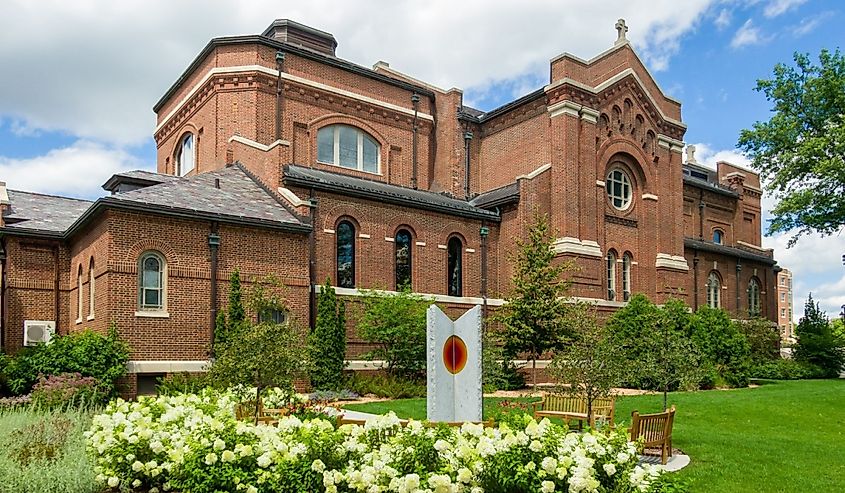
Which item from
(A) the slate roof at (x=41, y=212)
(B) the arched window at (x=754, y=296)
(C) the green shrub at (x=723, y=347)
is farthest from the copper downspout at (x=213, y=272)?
(B) the arched window at (x=754, y=296)

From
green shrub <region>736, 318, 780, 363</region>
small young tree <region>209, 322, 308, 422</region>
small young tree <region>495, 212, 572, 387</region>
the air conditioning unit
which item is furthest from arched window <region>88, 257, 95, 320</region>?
green shrub <region>736, 318, 780, 363</region>

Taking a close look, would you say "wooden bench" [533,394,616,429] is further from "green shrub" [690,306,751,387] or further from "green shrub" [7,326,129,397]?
"green shrub" [690,306,751,387]

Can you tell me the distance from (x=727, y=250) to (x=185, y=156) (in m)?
27.5

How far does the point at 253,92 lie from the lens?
2797 cm

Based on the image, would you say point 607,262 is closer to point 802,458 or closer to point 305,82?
point 305,82

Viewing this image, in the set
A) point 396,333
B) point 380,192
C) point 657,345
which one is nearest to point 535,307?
point 396,333

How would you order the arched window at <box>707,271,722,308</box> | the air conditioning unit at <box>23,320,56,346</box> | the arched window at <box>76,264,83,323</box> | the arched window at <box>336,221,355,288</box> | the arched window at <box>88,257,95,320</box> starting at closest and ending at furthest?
1. the arched window at <box>88,257,95,320</box>
2. the air conditioning unit at <box>23,320,56,346</box>
3. the arched window at <box>76,264,83,323</box>
4. the arched window at <box>336,221,355,288</box>
5. the arched window at <box>707,271,722,308</box>

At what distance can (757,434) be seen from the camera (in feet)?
55.4

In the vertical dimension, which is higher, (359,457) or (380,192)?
(380,192)

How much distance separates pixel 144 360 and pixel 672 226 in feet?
78.9

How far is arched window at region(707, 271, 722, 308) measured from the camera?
39.0 m

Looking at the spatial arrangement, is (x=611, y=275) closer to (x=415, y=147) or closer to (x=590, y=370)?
(x=415, y=147)

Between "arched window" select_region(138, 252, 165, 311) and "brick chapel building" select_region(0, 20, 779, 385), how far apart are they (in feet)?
0.18

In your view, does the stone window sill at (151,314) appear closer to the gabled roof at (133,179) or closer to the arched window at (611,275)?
the gabled roof at (133,179)
